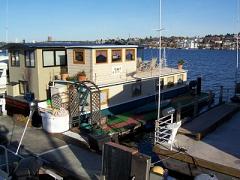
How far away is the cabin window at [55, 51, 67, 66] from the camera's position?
22.1m

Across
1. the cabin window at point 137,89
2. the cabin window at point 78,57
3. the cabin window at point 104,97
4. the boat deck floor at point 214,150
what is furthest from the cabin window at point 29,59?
the boat deck floor at point 214,150

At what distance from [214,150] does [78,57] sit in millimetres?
11960

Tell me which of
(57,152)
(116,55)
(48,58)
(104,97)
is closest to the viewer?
(57,152)

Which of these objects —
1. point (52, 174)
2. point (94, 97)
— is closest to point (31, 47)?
point (94, 97)

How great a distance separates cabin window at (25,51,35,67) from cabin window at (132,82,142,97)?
24.2ft

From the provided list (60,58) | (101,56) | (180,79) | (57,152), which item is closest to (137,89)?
(101,56)

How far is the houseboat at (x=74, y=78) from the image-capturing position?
63.4 ft

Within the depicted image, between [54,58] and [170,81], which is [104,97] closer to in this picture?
[54,58]

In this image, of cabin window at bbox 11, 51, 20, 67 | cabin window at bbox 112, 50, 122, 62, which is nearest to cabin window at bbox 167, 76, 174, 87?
cabin window at bbox 112, 50, 122, 62

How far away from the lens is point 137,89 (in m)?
23.9

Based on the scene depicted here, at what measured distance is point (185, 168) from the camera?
38.5 ft

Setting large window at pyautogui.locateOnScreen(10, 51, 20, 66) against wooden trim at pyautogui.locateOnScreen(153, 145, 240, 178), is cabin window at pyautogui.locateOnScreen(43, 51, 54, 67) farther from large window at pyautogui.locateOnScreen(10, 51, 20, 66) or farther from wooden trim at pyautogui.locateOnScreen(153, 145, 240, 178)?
wooden trim at pyautogui.locateOnScreen(153, 145, 240, 178)

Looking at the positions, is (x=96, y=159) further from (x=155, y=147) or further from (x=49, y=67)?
(x=49, y=67)

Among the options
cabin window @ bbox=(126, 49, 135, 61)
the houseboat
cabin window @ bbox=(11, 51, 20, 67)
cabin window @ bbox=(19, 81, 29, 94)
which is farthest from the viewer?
cabin window @ bbox=(126, 49, 135, 61)
